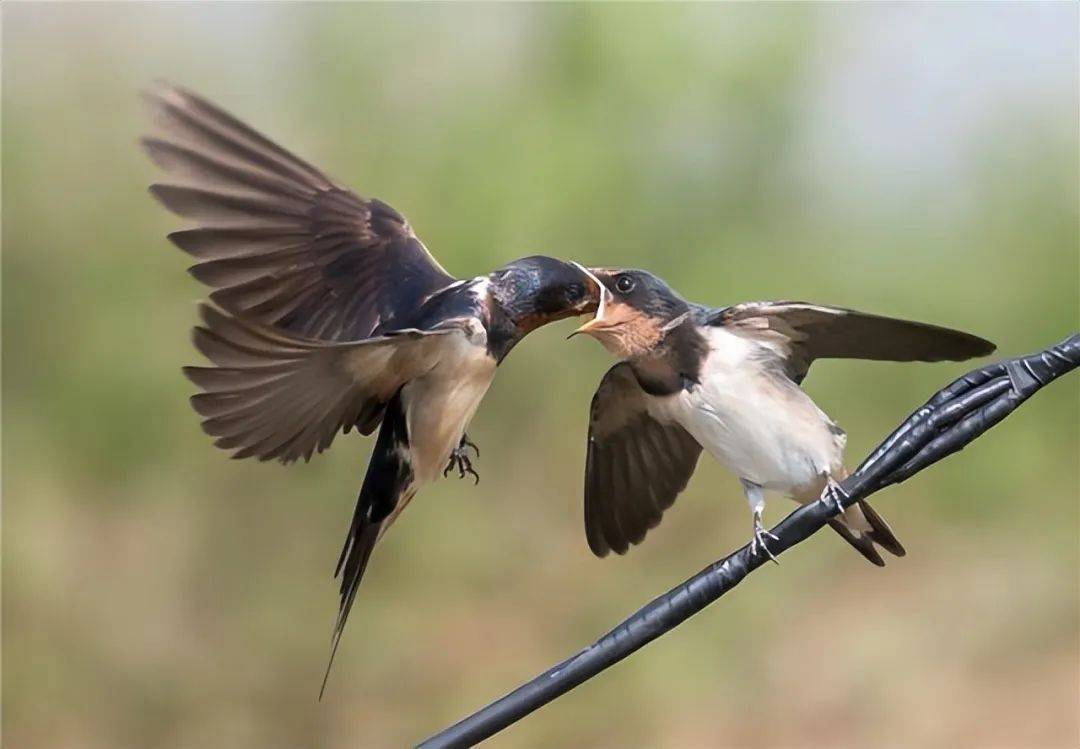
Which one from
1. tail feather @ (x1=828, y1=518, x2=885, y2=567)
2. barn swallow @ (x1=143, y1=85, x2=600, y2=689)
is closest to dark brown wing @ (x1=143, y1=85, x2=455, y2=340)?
barn swallow @ (x1=143, y1=85, x2=600, y2=689)

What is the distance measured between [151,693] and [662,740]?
103cm

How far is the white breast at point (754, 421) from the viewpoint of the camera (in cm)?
79

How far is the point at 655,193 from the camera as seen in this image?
2381 millimetres

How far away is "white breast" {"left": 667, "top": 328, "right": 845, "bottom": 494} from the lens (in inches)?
30.9

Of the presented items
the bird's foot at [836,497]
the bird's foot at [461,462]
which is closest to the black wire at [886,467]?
the bird's foot at [836,497]

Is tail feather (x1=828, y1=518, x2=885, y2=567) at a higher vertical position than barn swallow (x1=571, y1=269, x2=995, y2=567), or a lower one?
lower

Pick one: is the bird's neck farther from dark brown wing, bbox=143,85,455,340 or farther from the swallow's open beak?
dark brown wing, bbox=143,85,455,340

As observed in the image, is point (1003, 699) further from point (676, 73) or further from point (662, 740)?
point (676, 73)

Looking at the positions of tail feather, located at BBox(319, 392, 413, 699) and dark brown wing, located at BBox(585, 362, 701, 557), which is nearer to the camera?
tail feather, located at BBox(319, 392, 413, 699)

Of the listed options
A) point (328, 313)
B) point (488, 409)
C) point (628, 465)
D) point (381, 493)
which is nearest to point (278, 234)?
point (328, 313)

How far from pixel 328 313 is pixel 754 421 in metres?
0.32

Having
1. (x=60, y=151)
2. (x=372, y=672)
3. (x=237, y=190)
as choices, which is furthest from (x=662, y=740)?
(x=237, y=190)

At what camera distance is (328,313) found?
0.88 m

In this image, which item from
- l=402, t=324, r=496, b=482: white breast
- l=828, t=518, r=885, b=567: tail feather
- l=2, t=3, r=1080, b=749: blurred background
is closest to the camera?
l=402, t=324, r=496, b=482: white breast
